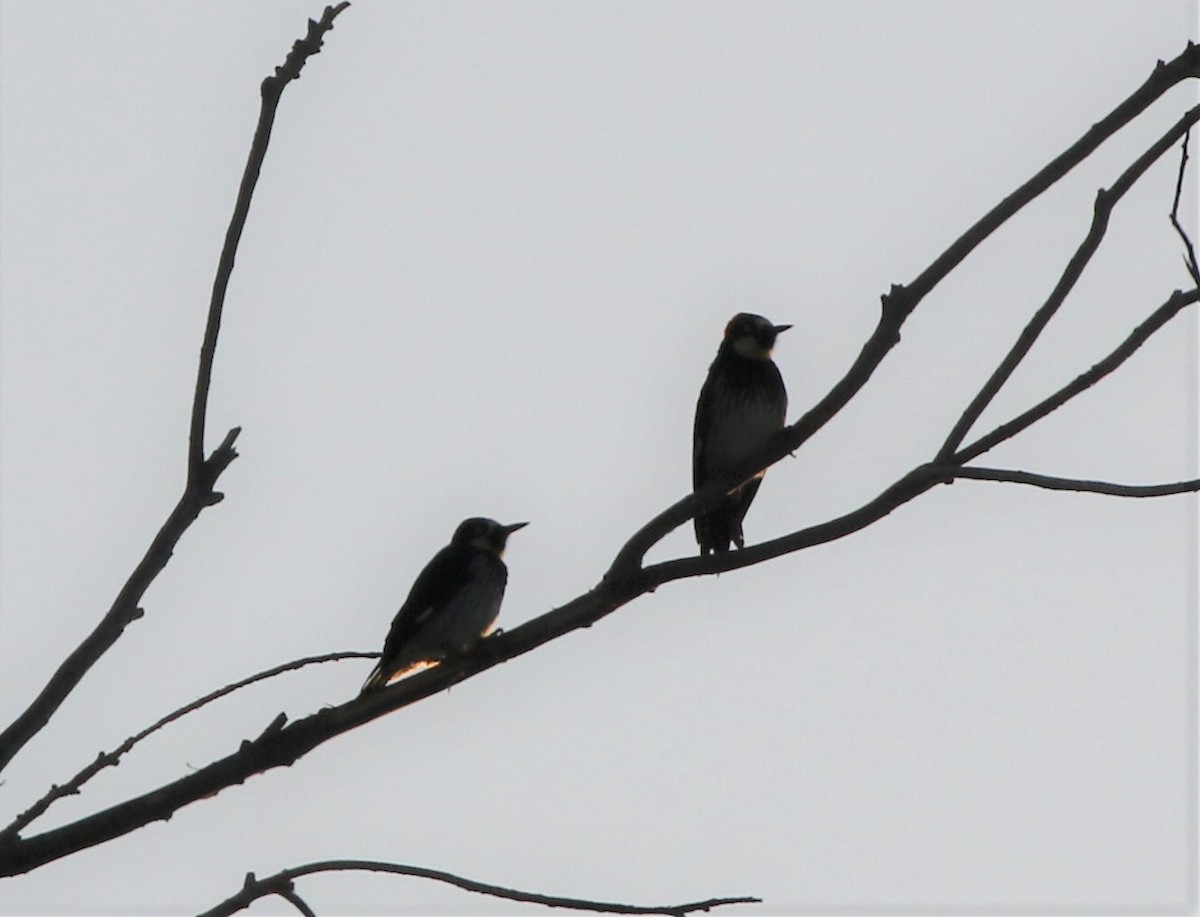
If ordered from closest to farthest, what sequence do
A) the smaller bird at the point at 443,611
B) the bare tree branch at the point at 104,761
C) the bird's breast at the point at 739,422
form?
the bare tree branch at the point at 104,761 < the smaller bird at the point at 443,611 < the bird's breast at the point at 739,422

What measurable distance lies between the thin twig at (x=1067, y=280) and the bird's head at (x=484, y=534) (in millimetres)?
5126

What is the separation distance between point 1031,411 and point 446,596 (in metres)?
4.64

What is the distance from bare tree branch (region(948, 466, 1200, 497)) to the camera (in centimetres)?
348

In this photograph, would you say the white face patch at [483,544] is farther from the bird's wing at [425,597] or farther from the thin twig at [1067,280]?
the thin twig at [1067,280]

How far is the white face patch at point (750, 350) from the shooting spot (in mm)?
8781

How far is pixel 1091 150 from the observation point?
11.6 feet


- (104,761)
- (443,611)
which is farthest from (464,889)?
(443,611)

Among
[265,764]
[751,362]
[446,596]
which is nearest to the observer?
[265,764]

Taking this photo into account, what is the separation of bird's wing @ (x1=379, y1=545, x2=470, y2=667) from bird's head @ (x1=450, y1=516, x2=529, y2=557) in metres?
0.31

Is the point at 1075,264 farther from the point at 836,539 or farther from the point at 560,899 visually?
the point at 560,899

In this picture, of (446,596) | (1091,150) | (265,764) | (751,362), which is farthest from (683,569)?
(751,362)

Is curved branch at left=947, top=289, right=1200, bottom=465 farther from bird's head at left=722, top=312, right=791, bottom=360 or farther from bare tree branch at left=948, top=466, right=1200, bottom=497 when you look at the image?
bird's head at left=722, top=312, right=791, bottom=360

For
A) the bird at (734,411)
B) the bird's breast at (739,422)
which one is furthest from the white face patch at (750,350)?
the bird's breast at (739,422)

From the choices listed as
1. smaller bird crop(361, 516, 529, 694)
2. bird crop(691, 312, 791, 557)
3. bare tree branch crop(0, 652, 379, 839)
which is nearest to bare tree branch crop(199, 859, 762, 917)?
bare tree branch crop(0, 652, 379, 839)
